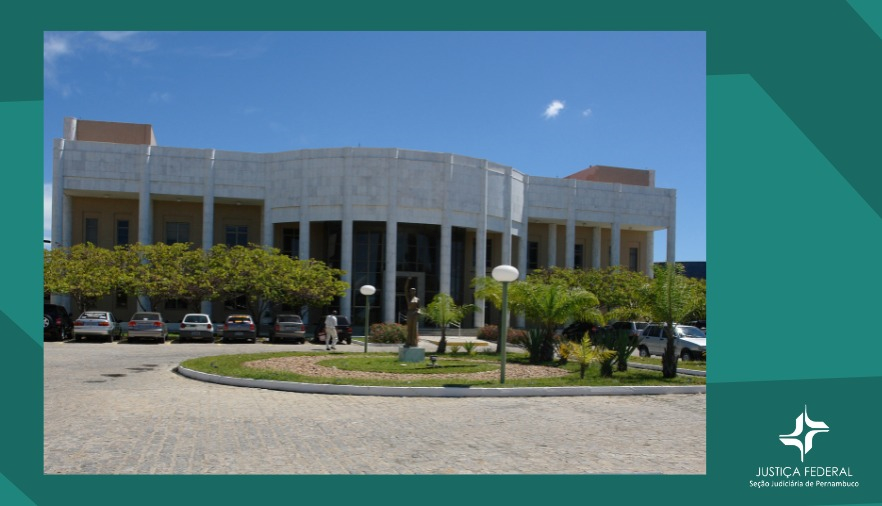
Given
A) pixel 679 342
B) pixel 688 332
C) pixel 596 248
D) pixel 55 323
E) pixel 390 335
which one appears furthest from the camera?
pixel 596 248

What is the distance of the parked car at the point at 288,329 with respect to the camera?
32094 millimetres

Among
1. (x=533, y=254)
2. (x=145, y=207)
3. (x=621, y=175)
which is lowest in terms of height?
(x=533, y=254)

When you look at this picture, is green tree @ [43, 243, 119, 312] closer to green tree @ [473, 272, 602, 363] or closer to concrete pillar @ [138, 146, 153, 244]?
concrete pillar @ [138, 146, 153, 244]

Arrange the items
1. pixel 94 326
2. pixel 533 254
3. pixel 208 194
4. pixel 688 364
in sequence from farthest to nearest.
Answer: pixel 533 254, pixel 208 194, pixel 94 326, pixel 688 364

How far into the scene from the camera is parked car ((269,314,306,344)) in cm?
3209

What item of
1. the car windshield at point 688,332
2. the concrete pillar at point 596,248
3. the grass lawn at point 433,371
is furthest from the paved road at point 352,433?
the concrete pillar at point 596,248

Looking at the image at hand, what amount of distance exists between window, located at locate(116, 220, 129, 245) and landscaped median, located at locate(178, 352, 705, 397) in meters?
30.7

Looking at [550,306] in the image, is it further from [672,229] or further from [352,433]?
[672,229]

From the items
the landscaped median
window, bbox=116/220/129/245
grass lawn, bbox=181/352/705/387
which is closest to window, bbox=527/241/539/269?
window, bbox=116/220/129/245

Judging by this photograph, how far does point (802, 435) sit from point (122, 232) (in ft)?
161

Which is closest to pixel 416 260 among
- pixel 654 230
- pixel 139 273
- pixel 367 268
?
pixel 367 268

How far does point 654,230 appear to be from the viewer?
2297 inches

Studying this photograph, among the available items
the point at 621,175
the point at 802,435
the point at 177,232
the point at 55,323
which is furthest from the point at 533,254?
the point at 802,435

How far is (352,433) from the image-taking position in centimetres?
916
